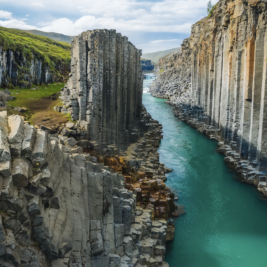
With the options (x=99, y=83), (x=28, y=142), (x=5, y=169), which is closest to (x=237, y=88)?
(x=99, y=83)

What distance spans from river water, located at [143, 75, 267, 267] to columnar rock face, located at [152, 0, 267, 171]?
273cm

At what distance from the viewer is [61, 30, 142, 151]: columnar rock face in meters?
17.4

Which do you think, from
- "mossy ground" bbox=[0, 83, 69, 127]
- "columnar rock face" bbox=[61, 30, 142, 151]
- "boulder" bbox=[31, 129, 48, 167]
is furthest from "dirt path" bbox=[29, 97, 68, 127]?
"boulder" bbox=[31, 129, 48, 167]

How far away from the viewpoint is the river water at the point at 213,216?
42.1 feet

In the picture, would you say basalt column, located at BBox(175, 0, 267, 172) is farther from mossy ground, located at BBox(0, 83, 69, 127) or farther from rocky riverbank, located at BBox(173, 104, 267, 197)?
mossy ground, located at BBox(0, 83, 69, 127)

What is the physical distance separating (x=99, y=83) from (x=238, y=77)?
13031mm

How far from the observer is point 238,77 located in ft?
78.3

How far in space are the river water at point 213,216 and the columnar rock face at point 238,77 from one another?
273 centimetres

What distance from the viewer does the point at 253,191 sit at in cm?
1897

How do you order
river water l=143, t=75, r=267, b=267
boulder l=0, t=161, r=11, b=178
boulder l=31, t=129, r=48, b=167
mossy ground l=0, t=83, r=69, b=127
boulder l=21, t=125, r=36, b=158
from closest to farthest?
1. boulder l=0, t=161, r=11, b=178
2. boulder l=21, t=125, r=36, b=158
3. boulder l=31, t=129, r=48, b=167
4. river water l=143, t=75, r=267, b=267
5. mossy ground l=0, t=83, r=69, b=127

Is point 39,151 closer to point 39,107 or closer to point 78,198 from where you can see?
point 78,198

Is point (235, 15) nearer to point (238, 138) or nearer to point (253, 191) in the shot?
point (238, 138)

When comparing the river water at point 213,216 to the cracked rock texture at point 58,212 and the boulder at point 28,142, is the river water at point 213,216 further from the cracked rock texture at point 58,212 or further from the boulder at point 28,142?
the boulder at point 28,142

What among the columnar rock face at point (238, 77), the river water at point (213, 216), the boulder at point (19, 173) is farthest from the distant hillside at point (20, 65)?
the boulder at point (19, 173)
